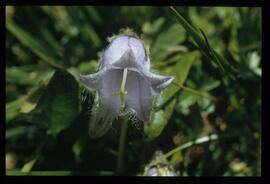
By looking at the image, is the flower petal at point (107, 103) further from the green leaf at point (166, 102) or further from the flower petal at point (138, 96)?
the green leaf at point (166, 102)

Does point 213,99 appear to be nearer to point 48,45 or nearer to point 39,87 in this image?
point 39,87

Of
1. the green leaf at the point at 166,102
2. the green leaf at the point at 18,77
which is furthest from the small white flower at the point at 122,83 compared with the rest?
the green leaf at the point at 18,77

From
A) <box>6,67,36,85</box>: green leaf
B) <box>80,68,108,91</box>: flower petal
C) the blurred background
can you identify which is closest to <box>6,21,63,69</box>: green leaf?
the blurred background

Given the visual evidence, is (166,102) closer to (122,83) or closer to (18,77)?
(122,83)

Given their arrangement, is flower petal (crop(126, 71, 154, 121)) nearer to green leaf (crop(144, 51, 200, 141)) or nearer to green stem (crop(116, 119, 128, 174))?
green leaf (crop(144, 51, 200, 141))

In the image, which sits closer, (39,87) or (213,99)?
(39,87)

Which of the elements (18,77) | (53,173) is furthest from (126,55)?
(18,77)
